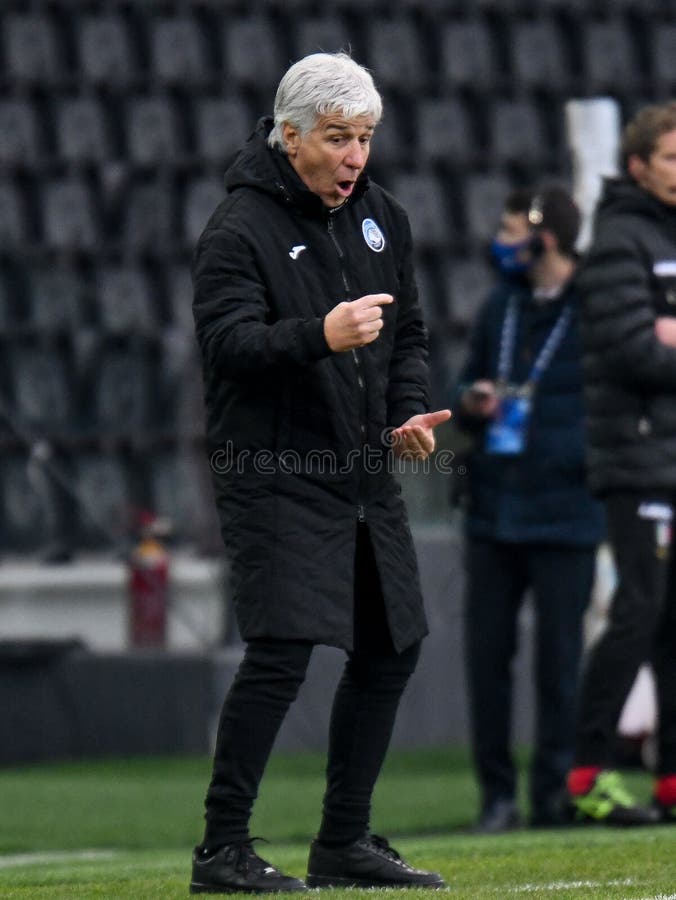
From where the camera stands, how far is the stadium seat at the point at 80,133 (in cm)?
942

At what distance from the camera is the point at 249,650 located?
156 inches

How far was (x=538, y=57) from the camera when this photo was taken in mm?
10891

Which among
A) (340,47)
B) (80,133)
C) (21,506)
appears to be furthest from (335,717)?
(80,133)

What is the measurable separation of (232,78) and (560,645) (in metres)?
4.54

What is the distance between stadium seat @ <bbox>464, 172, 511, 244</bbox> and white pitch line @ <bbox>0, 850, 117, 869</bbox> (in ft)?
16.2

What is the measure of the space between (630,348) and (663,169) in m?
0.49

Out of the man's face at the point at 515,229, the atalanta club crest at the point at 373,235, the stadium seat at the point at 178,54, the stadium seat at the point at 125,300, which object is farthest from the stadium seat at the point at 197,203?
the atalanta club crest at the point at 373,235

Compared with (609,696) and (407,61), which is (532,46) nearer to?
(407,61)

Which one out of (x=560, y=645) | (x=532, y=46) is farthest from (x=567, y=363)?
(x=532, y=46)

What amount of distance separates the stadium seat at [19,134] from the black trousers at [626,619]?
4335 millimetres

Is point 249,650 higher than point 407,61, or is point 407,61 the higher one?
point 407,61

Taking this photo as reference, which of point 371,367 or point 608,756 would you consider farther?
point 608,756

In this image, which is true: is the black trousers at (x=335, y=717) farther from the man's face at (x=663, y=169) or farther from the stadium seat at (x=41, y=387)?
the stadium seat at (x=41, y=387)

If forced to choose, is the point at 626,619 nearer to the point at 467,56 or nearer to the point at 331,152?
the point at 331,152
